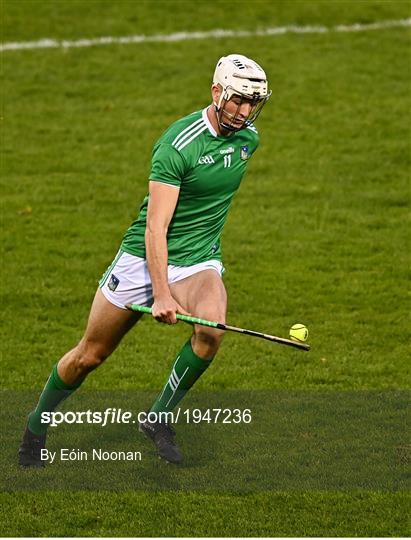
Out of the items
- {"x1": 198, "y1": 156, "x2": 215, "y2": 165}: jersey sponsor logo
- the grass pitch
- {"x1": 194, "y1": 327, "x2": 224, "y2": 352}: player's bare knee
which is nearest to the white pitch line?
the grass pitch

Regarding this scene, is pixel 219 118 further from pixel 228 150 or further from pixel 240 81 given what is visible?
pixel 240 81

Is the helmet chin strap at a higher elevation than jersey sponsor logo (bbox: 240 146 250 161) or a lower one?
higher

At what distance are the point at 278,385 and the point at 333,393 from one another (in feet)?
1.60

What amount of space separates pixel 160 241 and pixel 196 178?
515 mm

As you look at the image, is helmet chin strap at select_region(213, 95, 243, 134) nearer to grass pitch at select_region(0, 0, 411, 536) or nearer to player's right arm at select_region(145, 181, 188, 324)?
player's right arm at select_region(145, 181, 188, 324)

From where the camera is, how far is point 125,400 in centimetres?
1091

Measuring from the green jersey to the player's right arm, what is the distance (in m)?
0.08

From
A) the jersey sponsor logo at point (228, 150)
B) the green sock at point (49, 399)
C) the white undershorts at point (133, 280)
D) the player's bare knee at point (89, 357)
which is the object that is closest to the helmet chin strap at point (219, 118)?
the jersey sponsor logo at point (228, 150)

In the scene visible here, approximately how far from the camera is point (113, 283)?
372 inches

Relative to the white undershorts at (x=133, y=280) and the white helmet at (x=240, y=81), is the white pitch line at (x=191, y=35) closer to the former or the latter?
the white undershorts at (x=133, y=280)

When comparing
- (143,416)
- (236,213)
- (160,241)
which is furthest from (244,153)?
(236,213)

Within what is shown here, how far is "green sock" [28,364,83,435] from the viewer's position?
9672 mm

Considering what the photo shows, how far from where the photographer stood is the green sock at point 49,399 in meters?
9.67

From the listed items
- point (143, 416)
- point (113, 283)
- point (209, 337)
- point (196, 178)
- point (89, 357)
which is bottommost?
point (143, 416)
